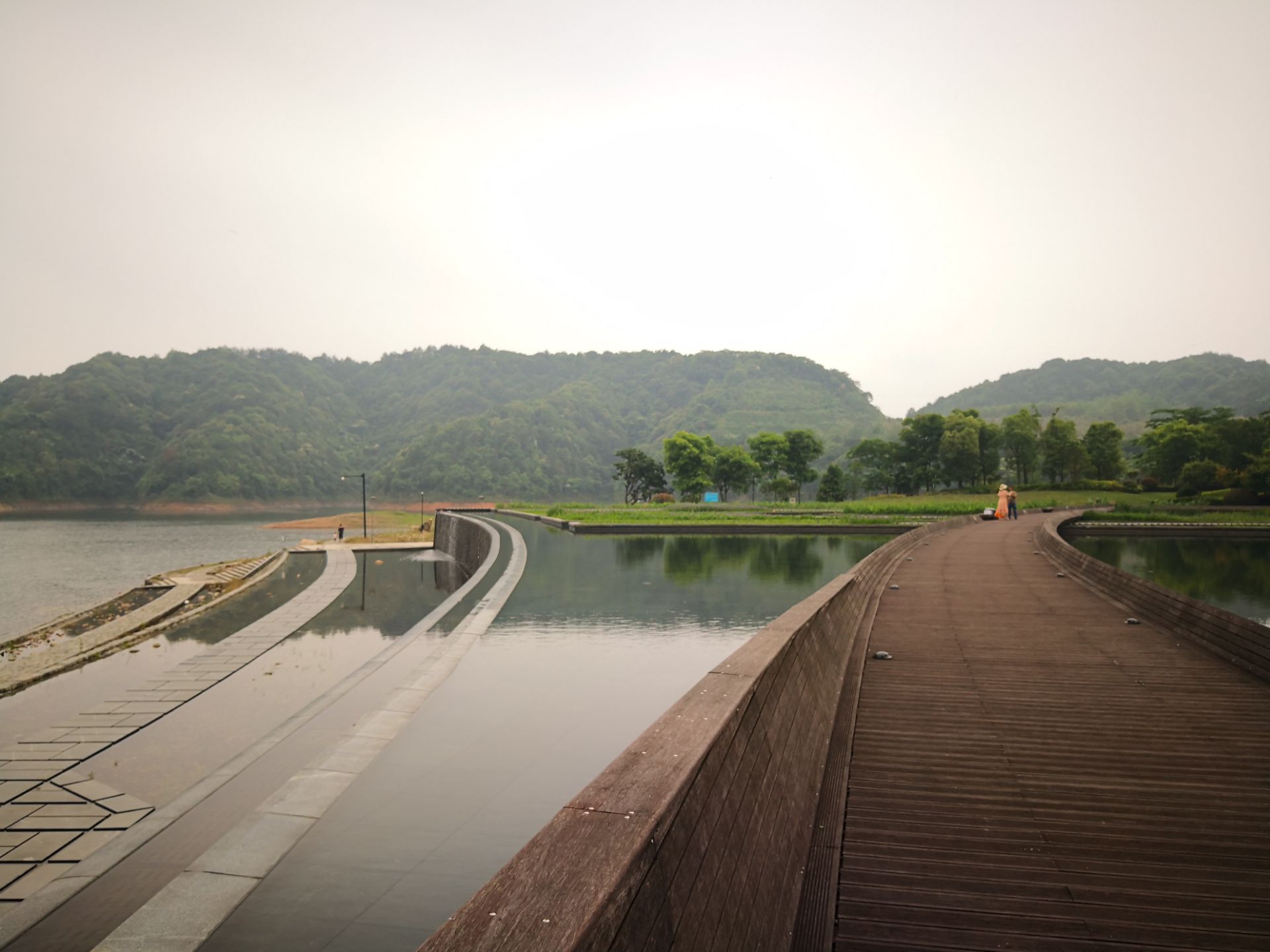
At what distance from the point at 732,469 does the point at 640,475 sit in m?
7.82

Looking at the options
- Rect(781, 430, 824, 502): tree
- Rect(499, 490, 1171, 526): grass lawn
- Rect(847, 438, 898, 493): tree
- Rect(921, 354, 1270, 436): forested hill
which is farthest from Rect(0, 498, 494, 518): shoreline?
Rect(921, 354, 1270, 436): forested hill

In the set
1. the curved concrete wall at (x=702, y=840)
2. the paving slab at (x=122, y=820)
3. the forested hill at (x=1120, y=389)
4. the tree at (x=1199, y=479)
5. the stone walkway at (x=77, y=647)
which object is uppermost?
the forested hill at (x=1120, y=389)

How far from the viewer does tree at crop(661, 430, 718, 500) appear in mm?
58875

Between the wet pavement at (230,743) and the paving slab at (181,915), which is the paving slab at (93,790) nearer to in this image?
the wet pavement at (230,743)

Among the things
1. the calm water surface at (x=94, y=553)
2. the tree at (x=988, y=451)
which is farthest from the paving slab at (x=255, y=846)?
the tree at (x=988, y=451)

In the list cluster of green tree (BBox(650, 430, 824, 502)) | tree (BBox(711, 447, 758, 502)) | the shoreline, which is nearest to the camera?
cluster of green tree (BBox(650, 430, 824, 502))

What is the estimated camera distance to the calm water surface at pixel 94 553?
23094mm

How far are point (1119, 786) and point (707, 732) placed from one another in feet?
8.16

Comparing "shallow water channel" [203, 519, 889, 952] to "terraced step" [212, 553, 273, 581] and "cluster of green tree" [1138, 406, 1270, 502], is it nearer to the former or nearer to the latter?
"terraced step" [212, 553, 273, 581]

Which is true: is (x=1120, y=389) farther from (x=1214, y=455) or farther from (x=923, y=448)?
(x=1214, y=455)

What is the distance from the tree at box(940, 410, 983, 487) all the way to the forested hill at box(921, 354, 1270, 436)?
47.9 m

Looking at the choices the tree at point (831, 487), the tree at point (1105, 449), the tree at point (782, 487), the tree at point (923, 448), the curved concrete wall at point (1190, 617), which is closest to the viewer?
the curved concrete wall at point (1190, 617)

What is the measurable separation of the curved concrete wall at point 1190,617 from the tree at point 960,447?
50.5m

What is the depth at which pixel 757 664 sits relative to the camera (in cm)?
303
